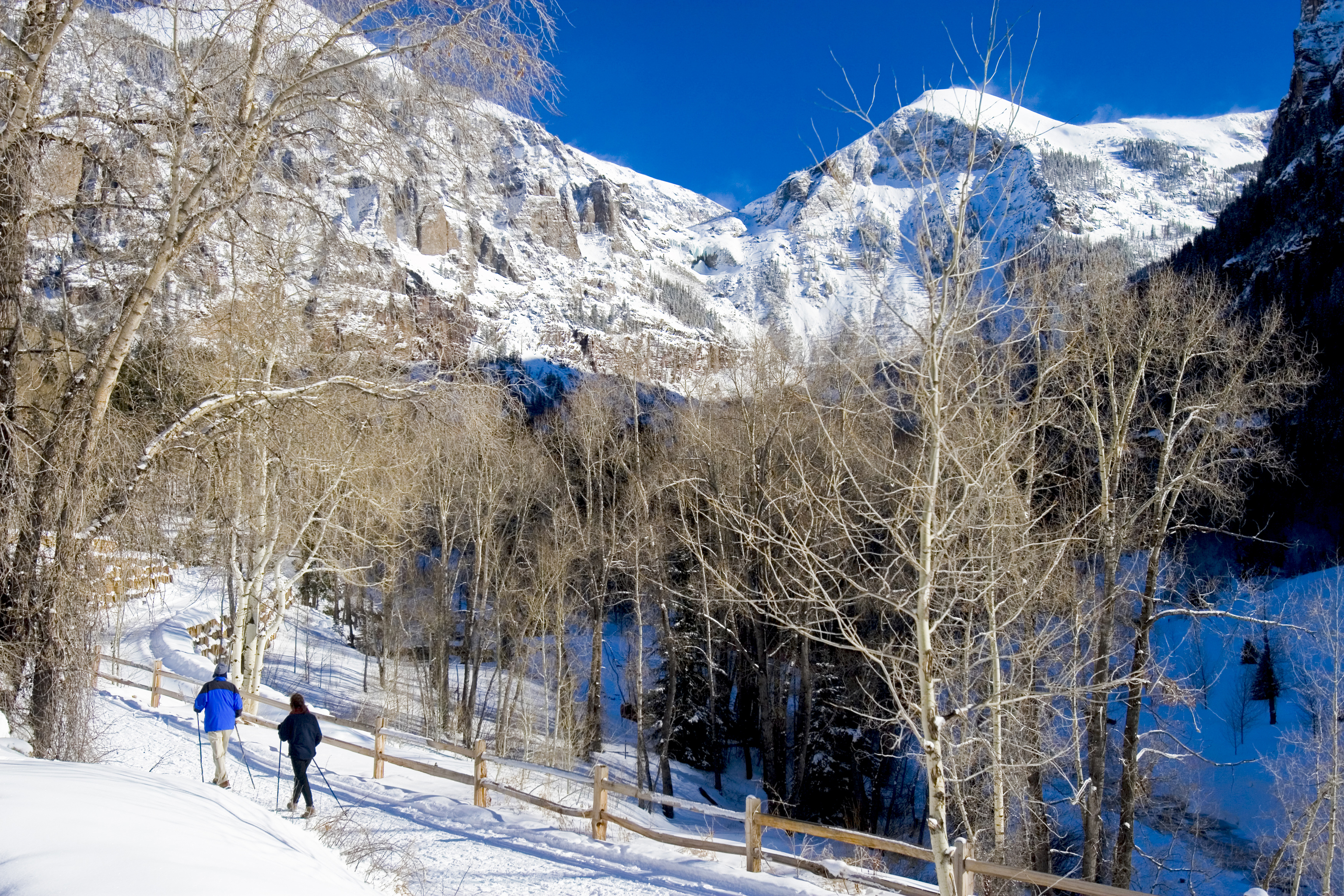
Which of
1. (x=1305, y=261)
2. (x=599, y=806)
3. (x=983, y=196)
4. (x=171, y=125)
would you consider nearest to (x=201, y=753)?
(x=599, y=806)

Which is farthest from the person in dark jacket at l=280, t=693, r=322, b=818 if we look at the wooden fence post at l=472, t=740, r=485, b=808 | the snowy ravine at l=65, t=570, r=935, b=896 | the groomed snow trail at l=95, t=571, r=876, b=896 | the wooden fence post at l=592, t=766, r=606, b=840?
the wooden fence post at l=592, t=766, r=606, b=840

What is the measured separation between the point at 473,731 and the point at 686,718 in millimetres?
6724

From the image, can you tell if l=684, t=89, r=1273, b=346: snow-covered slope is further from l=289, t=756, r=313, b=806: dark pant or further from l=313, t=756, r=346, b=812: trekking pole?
l=313, t=756, r=346, b=812: trekking pole

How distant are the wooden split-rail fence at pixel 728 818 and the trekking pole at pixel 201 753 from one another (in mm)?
943

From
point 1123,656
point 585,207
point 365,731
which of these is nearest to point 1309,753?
point 1123,656

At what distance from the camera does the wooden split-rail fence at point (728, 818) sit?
6.37 m

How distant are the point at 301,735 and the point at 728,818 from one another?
5.30m

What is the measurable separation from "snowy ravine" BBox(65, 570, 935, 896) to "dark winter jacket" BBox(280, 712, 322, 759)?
2.30ft

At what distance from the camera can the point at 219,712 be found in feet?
26.3

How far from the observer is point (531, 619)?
22.5m

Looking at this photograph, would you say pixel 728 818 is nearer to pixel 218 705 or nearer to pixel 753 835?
pixel 753 835

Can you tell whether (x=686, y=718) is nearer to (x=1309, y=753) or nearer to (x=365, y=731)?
(x=365, y=731)

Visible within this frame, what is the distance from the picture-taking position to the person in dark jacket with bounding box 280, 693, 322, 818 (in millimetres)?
8031

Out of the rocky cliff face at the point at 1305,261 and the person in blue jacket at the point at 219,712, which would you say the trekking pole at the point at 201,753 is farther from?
the rocky cliff face at the point at 1305,261
